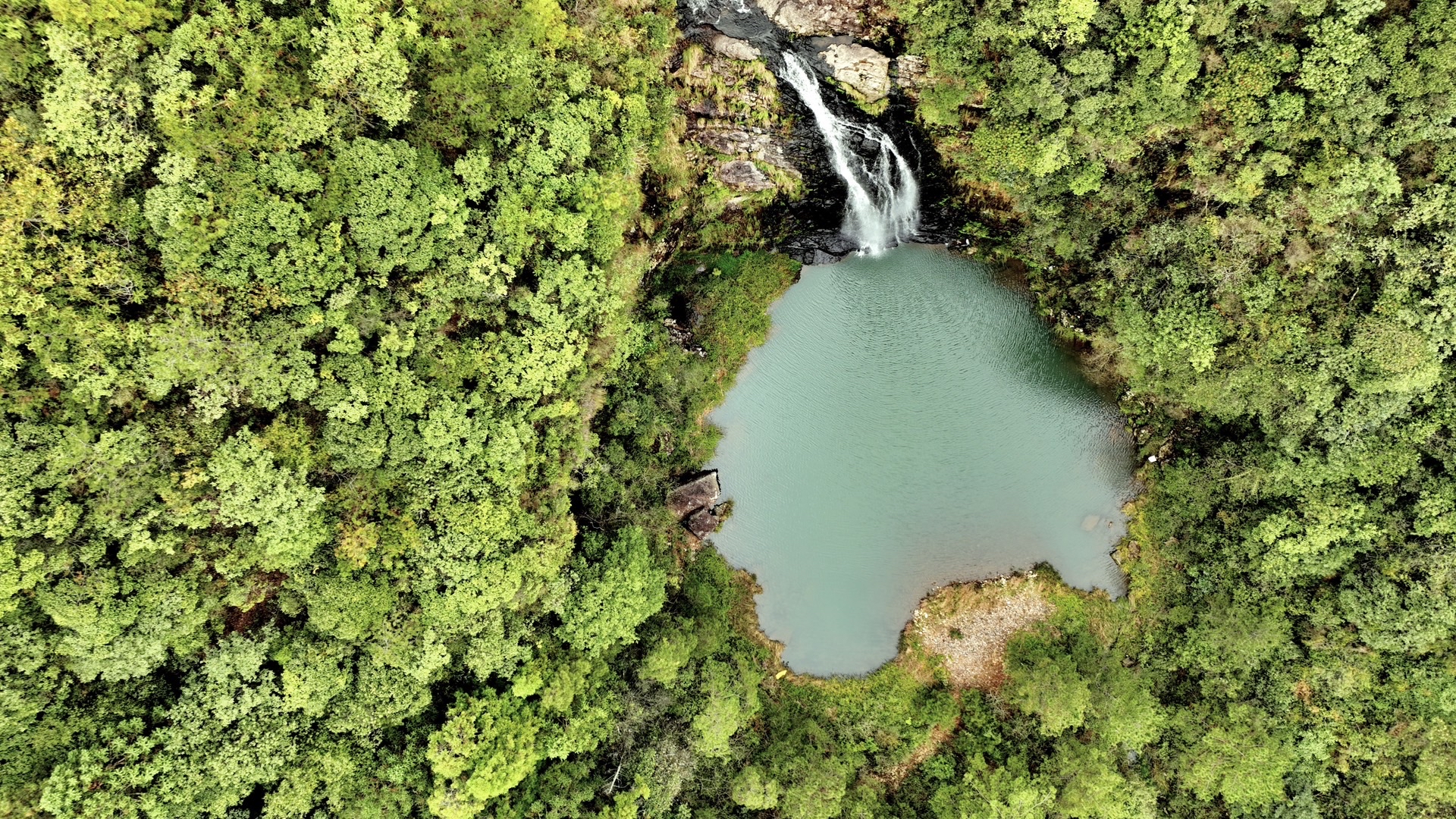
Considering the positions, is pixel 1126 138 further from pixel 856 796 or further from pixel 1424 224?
pixel 856 796

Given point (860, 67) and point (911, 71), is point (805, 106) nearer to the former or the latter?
point (860, 67)

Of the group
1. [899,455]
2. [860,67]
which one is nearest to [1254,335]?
[899,455]

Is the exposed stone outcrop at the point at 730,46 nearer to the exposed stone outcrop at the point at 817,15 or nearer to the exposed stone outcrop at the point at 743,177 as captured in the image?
the exposed stone outcrop at the point at 817,15

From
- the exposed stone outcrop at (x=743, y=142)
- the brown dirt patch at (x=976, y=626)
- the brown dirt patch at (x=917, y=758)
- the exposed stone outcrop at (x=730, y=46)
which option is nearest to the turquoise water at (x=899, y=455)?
the brown dirt patch at (x=976, y=626)

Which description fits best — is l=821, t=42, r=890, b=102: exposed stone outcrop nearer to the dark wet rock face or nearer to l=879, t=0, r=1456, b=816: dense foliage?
the dark wet rock face

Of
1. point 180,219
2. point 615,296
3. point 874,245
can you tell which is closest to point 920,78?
point 874,245
